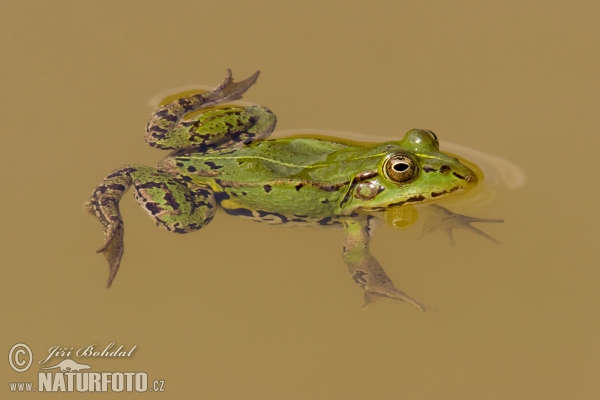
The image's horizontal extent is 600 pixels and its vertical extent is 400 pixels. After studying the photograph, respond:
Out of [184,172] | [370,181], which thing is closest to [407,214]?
[370,181]

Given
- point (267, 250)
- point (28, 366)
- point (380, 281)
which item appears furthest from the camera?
point (267, 250)

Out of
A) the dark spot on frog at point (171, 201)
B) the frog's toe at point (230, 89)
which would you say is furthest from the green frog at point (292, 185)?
the frog's toe at point (230, 89)

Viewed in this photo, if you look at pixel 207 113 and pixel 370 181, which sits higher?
pixel 207 113

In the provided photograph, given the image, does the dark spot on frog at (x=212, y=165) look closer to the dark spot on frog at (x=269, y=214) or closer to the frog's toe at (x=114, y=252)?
the dark spot on frog at (x=269, y=214)

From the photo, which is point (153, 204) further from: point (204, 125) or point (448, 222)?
point (448, 222)

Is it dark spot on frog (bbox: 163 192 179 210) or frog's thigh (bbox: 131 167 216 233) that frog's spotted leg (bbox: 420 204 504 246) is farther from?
dark spot on frog (bbox: 163 192 179 210)

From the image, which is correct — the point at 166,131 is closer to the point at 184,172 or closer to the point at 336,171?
the point at 184,172
